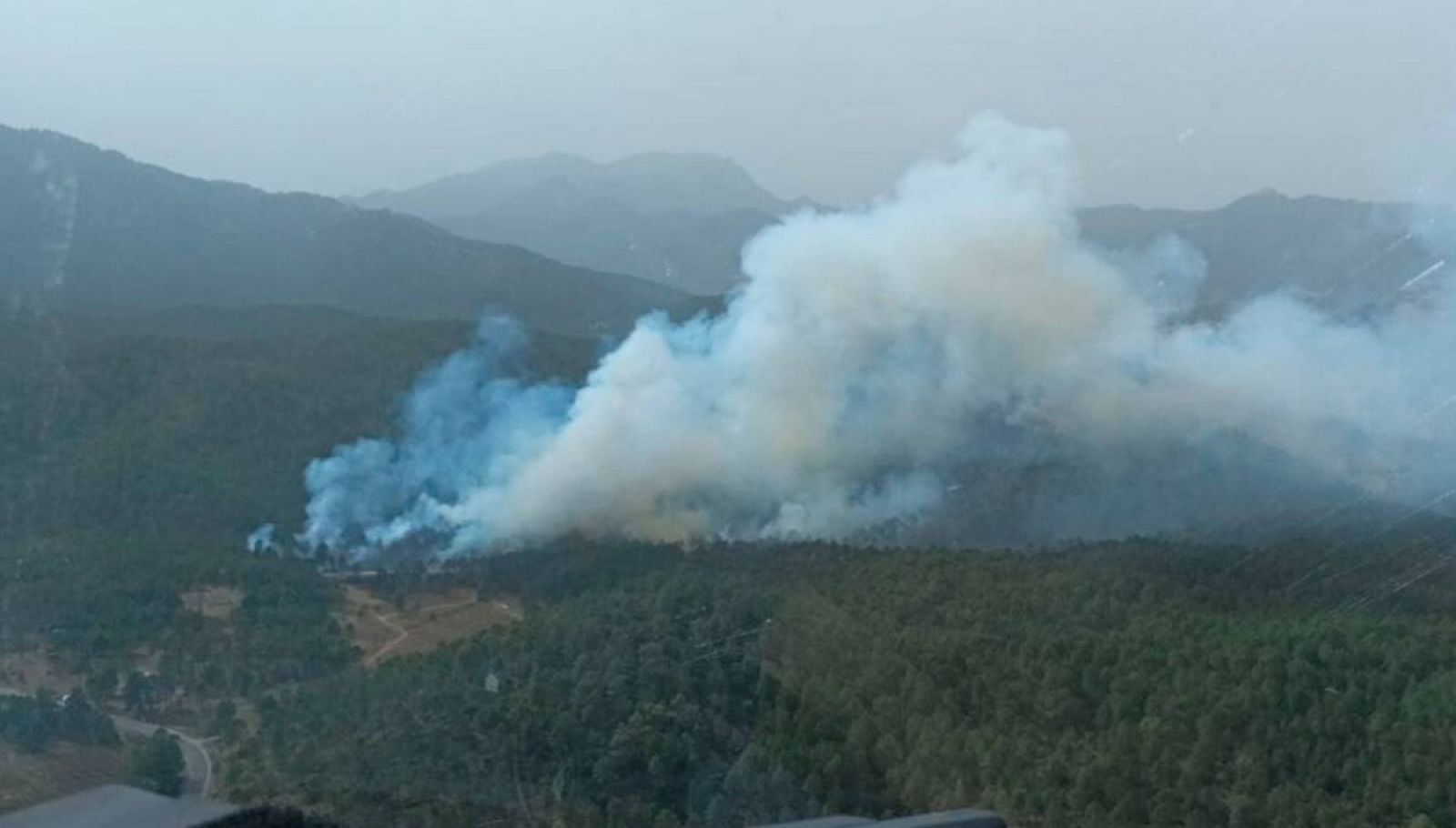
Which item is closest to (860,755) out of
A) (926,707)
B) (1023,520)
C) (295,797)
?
(926,707)

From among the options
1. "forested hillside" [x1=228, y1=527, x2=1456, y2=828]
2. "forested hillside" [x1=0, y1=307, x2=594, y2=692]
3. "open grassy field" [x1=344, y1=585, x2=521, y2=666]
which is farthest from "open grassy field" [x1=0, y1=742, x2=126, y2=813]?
"open grassy field" [x1=344, y1=585, x2=521, y2=666]

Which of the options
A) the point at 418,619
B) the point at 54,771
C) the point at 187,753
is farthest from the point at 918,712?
the point at 418,619

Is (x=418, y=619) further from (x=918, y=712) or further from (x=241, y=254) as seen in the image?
(x=241, y=254)

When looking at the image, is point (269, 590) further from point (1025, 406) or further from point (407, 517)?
point (1025, 406)

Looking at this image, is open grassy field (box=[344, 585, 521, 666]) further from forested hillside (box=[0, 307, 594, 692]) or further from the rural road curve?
the rural road curve

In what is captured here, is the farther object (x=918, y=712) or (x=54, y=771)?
(x=54, y=771)

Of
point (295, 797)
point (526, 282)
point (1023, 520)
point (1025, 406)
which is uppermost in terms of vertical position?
point (526, 282)
